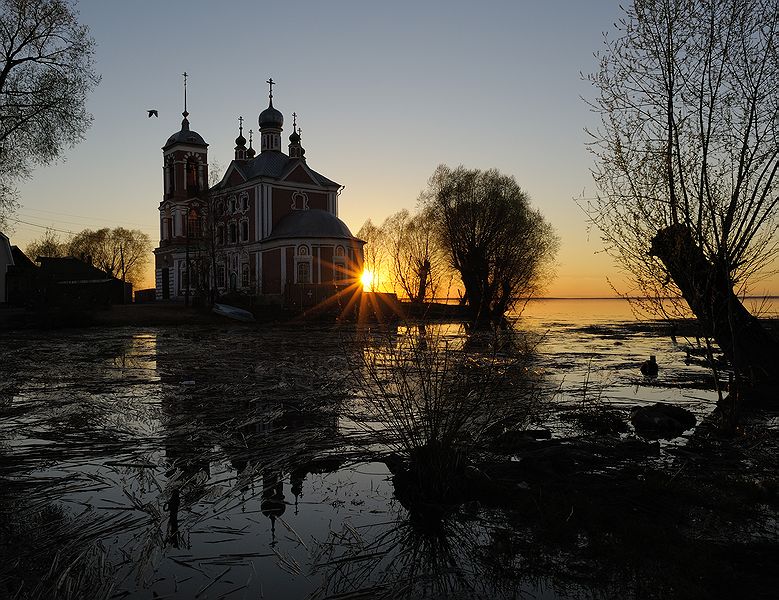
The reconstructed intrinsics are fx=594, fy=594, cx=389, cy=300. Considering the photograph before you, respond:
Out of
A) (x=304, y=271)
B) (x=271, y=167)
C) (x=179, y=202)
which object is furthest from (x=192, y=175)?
(x=304, y=271)

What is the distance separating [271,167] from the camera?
54.1 m

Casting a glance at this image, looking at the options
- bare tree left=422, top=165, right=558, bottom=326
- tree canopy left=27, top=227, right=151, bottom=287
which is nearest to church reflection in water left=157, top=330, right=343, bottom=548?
bare tree left=422, top=165, right=558, bottom=326

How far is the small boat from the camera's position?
36188mm

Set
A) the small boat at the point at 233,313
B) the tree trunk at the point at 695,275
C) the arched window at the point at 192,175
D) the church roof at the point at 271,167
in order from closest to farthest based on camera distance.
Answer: the tree trunk at the point at 695,275, the small boat at the point at 233,313, the church roof at the point at 271,167, the arched window at the point at 192,175

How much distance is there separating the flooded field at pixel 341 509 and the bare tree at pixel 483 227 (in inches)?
1374

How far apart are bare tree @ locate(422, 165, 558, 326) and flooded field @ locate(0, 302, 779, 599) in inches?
1374

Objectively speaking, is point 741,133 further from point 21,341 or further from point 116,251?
point 116,251

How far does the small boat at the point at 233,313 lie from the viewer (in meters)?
36.2

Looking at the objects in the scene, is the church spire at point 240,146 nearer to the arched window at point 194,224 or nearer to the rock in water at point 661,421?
the arched window at point 194,224

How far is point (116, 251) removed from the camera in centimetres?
10012

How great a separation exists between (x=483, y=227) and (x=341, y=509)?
40195 mm

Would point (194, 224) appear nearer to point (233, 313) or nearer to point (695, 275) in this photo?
point (233, 313)

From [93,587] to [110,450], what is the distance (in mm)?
3373

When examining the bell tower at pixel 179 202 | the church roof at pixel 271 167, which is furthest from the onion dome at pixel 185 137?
the church roof at pixel 271 167
